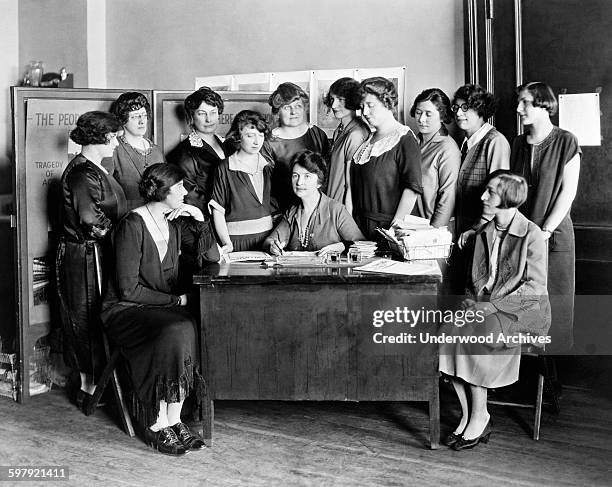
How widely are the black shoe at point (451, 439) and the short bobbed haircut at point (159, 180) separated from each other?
1707mm

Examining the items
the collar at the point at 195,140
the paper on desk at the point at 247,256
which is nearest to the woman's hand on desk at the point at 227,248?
the paper on desk at the point at 247,256

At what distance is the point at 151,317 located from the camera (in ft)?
11.5

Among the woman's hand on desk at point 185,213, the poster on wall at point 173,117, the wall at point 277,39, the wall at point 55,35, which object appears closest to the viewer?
the woman's hand on desk at point 185,213

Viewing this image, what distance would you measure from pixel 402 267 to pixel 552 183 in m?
0.97

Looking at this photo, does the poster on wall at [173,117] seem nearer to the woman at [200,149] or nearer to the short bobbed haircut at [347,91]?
the woman at [200,149]

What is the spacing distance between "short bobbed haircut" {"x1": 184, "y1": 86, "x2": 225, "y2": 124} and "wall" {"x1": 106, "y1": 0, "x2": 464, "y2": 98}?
0.96 meters

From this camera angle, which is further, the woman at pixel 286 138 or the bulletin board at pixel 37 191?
the woman at pixel 286 138

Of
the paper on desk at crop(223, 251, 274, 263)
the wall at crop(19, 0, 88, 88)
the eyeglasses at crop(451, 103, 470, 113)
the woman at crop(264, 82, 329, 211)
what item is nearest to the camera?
the paper on desk at crop(223, 251, 274, 263)

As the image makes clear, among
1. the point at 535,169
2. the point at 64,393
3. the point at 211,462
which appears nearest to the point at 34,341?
the point at 64,393

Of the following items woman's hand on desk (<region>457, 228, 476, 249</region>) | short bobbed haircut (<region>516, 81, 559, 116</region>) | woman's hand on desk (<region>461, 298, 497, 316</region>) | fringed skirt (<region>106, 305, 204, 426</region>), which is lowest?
fringed skirt (<region>106, 305, 204, 426</region>)

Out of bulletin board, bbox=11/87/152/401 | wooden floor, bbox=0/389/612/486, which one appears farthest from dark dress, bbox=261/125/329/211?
wooden floor, bbox=0/389/612/486

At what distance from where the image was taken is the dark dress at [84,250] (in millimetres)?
3955

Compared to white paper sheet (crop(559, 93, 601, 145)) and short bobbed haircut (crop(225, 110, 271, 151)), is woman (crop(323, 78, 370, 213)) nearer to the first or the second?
short bobbed haircut (crop(225, 110, 271, 151))

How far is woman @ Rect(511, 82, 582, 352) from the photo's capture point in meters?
3.86
